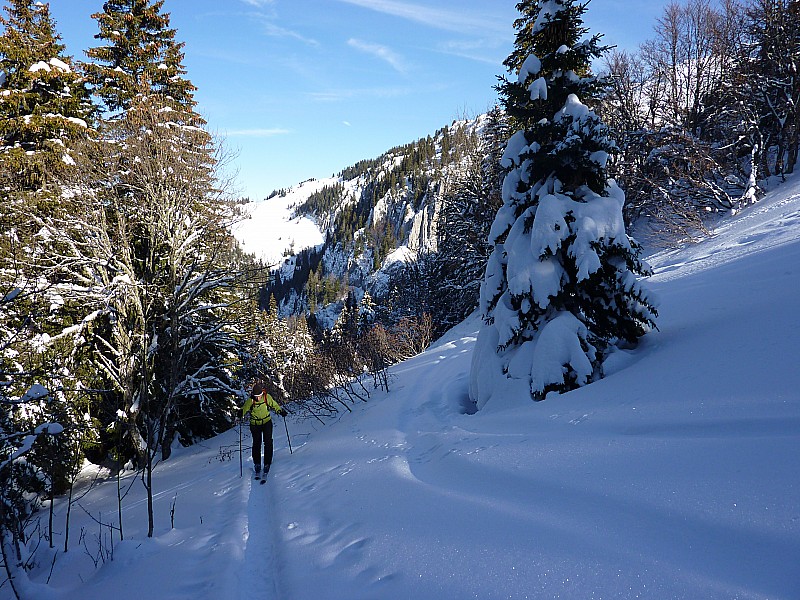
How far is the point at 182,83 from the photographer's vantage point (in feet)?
47.5

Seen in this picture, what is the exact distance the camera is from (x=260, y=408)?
7.81 meters

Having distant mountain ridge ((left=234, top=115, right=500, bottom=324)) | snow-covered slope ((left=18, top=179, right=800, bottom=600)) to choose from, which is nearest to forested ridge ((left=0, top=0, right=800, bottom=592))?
snow-covered slope ((left=18, top=179, right=800, bottom=600))

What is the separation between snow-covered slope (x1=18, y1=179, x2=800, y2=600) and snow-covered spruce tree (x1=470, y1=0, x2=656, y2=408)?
561 millimetres

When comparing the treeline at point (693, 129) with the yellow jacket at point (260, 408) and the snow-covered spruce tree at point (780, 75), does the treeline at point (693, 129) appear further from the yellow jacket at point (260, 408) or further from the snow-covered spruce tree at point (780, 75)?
the yellow jacket at point (260, 408)

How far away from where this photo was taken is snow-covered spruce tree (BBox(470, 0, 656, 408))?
19.1ft

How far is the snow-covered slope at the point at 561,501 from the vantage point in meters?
2.14

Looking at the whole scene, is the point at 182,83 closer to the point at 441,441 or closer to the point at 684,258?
the point at 441,441

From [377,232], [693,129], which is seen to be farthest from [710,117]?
[377,232]

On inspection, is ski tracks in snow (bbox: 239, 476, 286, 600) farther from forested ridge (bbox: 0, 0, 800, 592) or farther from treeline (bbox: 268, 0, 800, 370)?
treeline (bbox: 268, 0, 800, 370)

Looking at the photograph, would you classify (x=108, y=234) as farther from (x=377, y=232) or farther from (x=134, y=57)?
(x=377, y=232)

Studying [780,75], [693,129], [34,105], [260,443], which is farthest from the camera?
[693,129]

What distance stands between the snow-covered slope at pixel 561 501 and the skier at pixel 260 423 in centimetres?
73

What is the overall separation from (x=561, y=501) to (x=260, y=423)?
6.19 m

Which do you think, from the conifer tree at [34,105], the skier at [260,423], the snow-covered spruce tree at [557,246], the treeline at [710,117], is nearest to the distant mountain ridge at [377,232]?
the treeline at [710,117]
